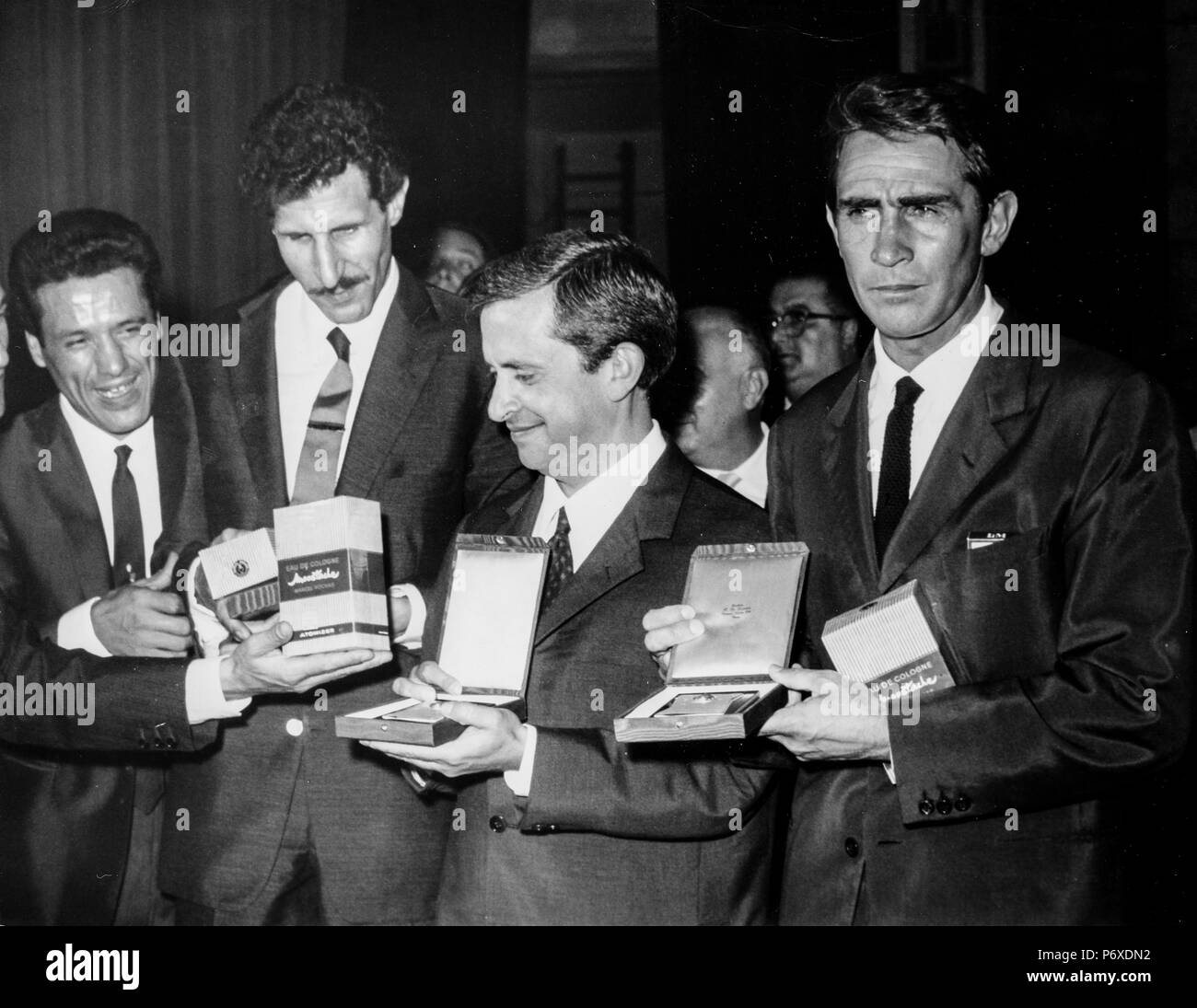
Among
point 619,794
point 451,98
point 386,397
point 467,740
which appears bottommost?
point 619,794

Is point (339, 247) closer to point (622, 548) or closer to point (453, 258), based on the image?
point (453, 258)

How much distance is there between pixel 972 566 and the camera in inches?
93.0

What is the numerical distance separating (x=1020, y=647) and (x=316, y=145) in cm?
170

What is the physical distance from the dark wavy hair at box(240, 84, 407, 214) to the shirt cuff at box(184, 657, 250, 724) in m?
0.94

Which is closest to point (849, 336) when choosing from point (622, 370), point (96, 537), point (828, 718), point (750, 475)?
point (750, 475)

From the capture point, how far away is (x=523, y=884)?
7.91 ft

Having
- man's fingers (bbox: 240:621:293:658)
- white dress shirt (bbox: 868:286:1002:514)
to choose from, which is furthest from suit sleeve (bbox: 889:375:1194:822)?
man's fingers (bbox: 240:621:293:658)

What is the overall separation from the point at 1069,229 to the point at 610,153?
94 centimetres

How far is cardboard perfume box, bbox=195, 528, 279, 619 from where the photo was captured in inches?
101

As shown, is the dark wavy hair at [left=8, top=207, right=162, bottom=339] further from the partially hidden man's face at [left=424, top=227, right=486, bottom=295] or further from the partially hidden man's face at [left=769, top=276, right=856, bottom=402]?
the partially hidden man's face at [left=769, top=276, right=856, bottom=402]

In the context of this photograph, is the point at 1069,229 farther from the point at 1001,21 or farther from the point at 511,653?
the point at 511,653

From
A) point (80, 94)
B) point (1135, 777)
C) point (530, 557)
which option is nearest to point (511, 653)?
point (530, 557)

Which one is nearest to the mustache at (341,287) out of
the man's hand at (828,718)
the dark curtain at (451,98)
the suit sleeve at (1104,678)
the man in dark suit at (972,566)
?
the dark curtain at (451,98)

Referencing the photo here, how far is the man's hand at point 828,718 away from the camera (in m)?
2.27
